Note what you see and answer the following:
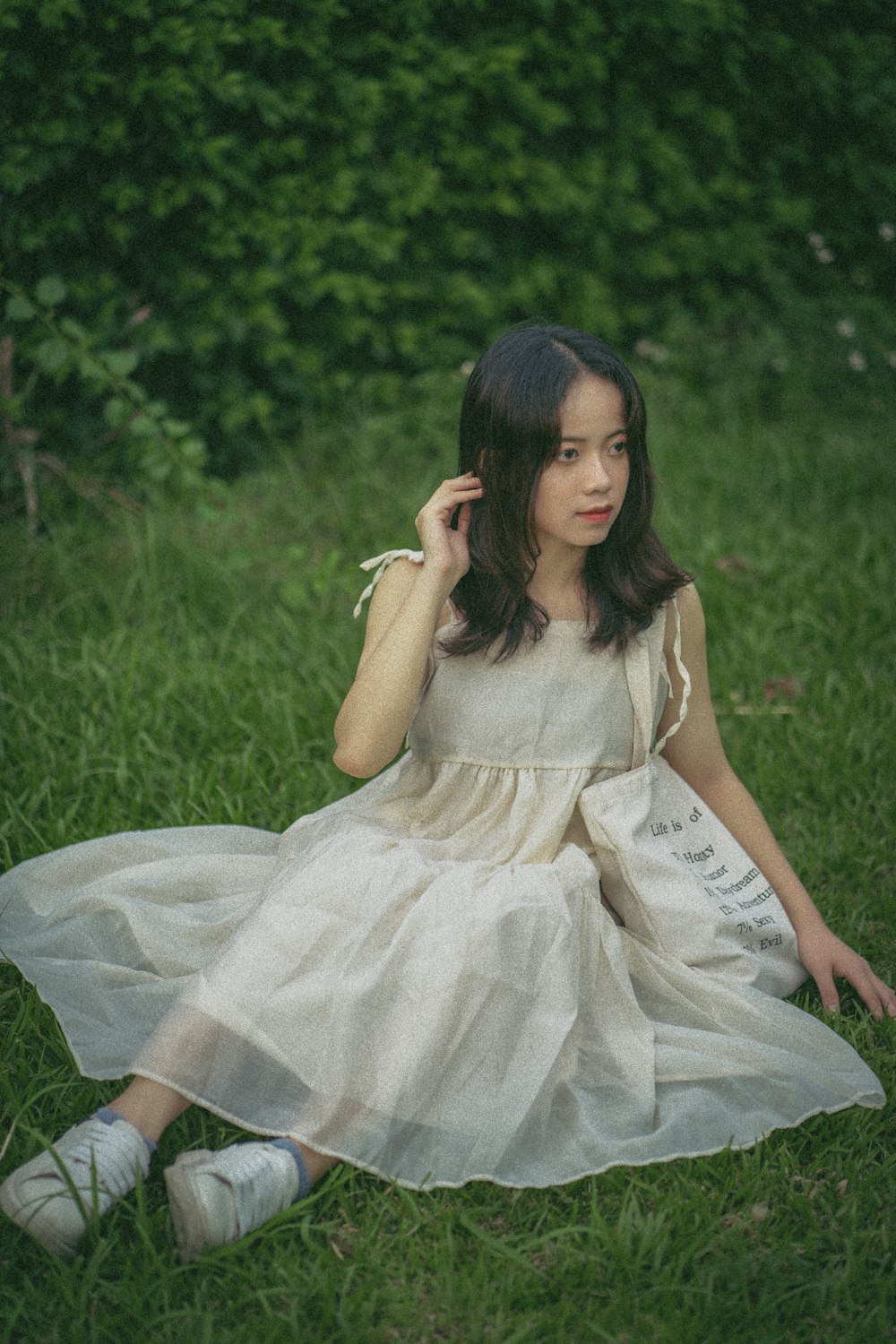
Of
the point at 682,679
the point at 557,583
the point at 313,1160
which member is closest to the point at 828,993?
the point at 682,679

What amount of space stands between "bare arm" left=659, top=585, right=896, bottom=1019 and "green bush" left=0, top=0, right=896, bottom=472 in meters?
2.30

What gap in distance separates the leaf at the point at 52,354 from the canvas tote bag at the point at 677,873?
7.05 ft

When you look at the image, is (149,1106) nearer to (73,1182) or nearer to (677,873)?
(73,1182)

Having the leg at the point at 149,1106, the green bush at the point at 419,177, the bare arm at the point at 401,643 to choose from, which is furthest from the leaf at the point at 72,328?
the leg at the point at 149,1106

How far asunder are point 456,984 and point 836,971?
80cm

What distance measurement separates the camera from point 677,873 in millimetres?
2170

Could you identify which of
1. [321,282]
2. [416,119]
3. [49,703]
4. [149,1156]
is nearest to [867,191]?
[416,119]

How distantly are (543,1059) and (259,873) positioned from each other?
726 mm

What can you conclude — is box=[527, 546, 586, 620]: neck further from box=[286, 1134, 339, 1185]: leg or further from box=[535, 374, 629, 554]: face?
box=[286, 1134, 339, 1185]: leg

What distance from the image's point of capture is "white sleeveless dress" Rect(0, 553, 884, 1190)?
6.16 ft

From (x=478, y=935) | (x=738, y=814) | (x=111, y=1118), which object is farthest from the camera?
(x=738, y=814)

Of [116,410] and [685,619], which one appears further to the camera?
[116,410]

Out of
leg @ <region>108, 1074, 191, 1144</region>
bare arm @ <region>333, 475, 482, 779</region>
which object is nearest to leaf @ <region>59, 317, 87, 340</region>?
bare arm @ <region>333, 475, 482, 779</region>

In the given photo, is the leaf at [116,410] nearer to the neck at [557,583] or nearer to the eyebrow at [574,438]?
the neck at [557,583]
